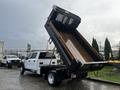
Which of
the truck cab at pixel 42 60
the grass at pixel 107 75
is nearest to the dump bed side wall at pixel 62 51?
the truck cab at pixel 42 60

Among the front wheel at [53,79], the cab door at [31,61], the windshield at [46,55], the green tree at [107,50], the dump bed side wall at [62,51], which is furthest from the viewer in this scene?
the green tree at [107,50]

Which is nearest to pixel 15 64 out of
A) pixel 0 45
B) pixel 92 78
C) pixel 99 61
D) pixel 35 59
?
pixel 0 45

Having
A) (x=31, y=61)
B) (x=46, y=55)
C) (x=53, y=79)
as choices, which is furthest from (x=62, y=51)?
(x=31, y=61)

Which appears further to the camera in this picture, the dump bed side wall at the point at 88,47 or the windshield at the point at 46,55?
the windshield at the point at 46,55

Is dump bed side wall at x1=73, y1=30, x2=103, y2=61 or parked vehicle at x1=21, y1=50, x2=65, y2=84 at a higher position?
dump bed side wall at x1=73, y1=30, x2=103, y2=61

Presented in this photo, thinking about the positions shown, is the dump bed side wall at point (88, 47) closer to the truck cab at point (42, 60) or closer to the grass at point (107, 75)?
the grass at point (107, 75)

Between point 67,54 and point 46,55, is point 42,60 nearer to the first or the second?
Answer: point 46,55

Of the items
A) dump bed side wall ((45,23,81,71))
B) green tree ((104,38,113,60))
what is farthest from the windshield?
green tree ((104,38,113,60))

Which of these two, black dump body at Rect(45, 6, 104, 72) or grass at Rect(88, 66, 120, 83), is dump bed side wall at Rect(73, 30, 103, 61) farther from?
grass at Rect(88, 66, 120, 83)

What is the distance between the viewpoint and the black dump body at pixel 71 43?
496 inches

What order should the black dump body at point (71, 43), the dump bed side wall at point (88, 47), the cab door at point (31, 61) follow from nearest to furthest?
1. the black dump body at point (71, 43)
2. the dump bed side wall at point (88, 47)
3. the cab door at point (31, 61)

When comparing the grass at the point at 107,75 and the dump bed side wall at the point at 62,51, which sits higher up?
the dump bed side wall at the point at 62,51

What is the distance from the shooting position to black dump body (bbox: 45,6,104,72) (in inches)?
496

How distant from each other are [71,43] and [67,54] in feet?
6.38
